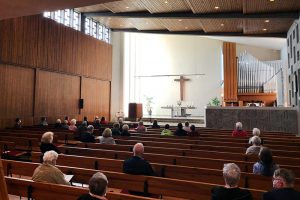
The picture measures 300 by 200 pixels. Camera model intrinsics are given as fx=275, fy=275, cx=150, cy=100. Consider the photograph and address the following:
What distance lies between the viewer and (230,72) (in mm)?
16500

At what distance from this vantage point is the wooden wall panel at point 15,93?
1005cm

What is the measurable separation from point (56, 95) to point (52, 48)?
2145 millimetres

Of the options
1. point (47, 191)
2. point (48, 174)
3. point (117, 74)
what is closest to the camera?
point (47, 191)

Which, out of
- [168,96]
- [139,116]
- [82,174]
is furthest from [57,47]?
[82,174]

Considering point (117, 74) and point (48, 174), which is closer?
point (48, 174)

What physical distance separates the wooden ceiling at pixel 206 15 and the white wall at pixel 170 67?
421 centimetres

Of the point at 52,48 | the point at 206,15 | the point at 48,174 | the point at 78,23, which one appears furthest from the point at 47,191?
the point at 78,23

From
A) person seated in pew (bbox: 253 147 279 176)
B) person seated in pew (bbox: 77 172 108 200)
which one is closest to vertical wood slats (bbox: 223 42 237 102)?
person seated in pew (bbox: 253 147 279 176)

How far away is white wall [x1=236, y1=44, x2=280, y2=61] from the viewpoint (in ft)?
54.8

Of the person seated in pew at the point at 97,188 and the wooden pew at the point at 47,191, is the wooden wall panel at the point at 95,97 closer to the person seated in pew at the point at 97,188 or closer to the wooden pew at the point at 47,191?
the wooden pew at the point at 47,191

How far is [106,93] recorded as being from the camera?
16609 millimetres

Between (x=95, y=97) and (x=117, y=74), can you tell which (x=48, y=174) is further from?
(x=117, y=74)

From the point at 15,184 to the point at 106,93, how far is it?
45.1 ft

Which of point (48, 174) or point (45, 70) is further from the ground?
point (45, 70)
